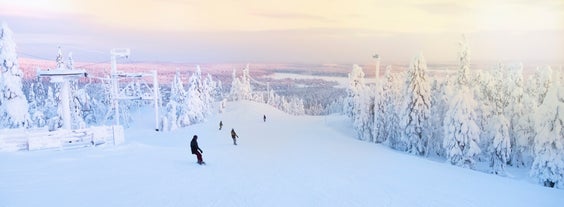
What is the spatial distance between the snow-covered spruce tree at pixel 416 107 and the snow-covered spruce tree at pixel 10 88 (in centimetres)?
2576

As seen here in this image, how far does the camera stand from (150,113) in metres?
62.7

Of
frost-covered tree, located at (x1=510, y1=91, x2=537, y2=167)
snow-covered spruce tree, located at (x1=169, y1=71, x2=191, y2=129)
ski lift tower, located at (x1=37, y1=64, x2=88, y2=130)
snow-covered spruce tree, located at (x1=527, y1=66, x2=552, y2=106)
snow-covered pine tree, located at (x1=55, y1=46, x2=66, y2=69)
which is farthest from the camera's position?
snow-covered spruce tree, located at (x1=169, y1=71, x2=191, y2=129)

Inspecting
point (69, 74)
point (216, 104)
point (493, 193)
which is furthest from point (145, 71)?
point (216, 104)

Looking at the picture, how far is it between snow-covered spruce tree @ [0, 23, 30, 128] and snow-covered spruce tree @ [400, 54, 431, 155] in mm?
25762

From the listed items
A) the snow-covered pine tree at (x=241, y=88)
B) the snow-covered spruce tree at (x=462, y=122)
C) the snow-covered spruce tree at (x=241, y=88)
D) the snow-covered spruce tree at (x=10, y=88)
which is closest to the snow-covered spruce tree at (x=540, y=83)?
the snow-covered spruce tree at (x=462, y=122)

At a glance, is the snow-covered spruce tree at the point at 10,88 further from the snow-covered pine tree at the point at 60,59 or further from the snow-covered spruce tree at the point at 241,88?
the snow-covered spruce tree at the point at 241,88

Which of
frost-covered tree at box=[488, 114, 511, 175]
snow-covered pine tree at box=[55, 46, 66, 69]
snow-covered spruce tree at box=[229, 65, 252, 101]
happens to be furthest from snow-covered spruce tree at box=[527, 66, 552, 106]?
snow-covered spruce tree at box=[229, 65, 252, 101]

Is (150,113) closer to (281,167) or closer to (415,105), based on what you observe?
(415,105)

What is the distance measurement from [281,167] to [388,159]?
6382 mm

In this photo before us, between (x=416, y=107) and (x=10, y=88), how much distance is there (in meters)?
26.7

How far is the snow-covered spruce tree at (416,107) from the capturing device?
29422mm

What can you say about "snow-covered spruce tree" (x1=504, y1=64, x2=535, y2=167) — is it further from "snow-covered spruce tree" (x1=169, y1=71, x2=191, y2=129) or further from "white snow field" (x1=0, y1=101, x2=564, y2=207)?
"snow-covered spruce tree" (x1=169, y1=71, x2=191, y2=129)

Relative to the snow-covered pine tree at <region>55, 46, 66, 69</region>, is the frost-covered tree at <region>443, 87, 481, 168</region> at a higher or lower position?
lower

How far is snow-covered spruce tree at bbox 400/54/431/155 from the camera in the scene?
96.5 feet
